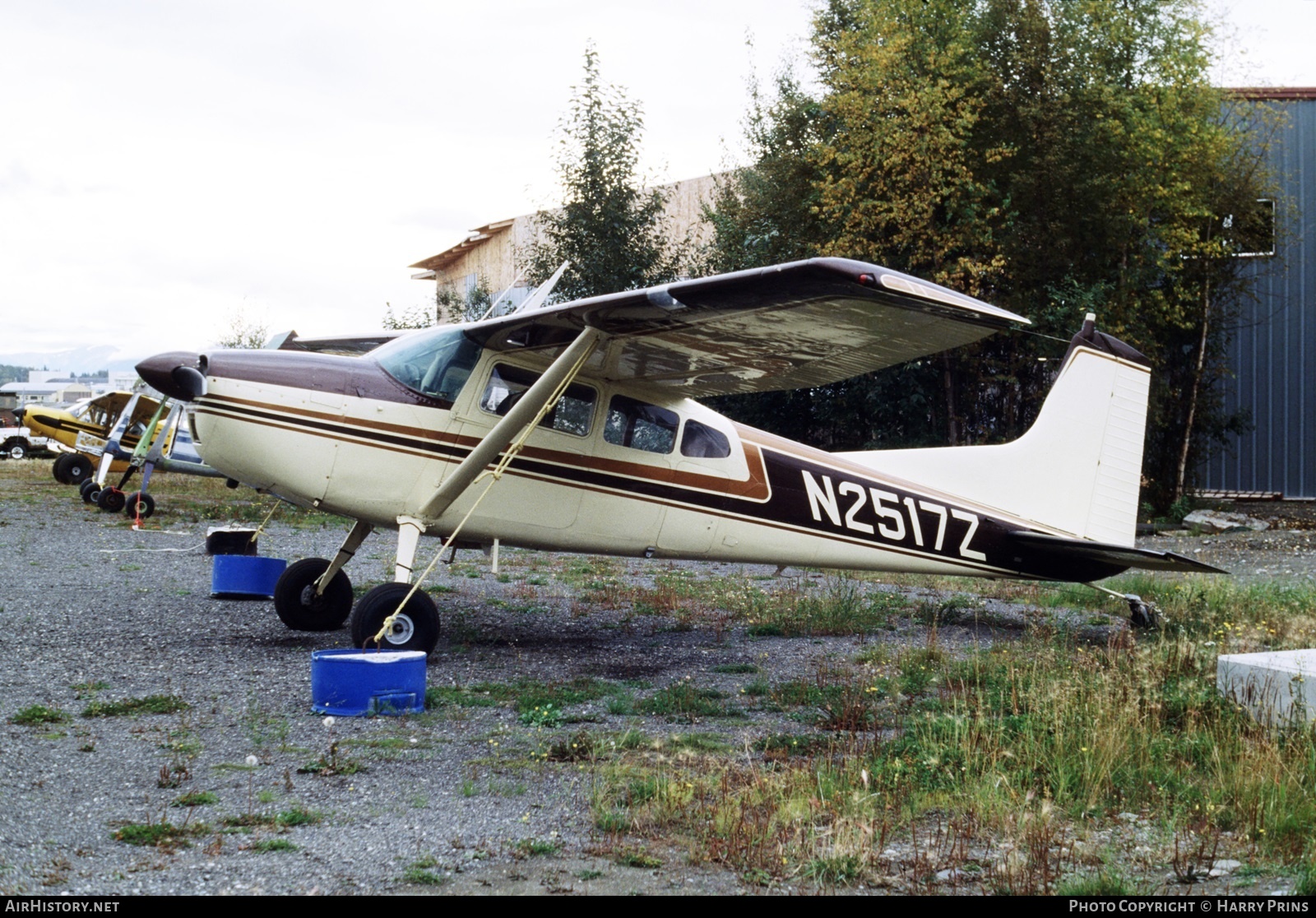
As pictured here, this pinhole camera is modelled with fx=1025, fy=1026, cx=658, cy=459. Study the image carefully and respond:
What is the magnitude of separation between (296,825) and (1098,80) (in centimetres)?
1890

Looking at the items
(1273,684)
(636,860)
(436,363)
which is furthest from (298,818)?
(1273,684)

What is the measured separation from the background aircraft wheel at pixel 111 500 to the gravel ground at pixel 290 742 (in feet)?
23.7

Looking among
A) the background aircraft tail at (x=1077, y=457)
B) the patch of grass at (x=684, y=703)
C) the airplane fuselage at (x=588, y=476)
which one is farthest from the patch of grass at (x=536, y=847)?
the background aircraft tail at (x=1077, y=457)

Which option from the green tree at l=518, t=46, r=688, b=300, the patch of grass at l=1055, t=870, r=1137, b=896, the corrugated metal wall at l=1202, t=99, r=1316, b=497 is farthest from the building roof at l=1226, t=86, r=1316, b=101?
the patch of grass at l=1055, t=870, r=1137, b=896

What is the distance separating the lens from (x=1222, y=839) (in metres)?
3.96

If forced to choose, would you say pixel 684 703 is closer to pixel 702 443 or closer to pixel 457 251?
pixel 702 443

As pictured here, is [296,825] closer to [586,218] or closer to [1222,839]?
[1222,839]

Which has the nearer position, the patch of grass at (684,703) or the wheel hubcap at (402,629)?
the patch of grass at (684,703)

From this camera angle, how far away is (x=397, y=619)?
271 inches

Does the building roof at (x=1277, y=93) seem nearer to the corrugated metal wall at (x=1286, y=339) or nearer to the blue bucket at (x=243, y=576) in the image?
the corrugated metal wall at (x=1286, y=339)

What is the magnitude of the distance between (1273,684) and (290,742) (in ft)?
16.3

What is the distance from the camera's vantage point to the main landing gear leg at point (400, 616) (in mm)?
6695

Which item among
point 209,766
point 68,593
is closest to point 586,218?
point 68,593
